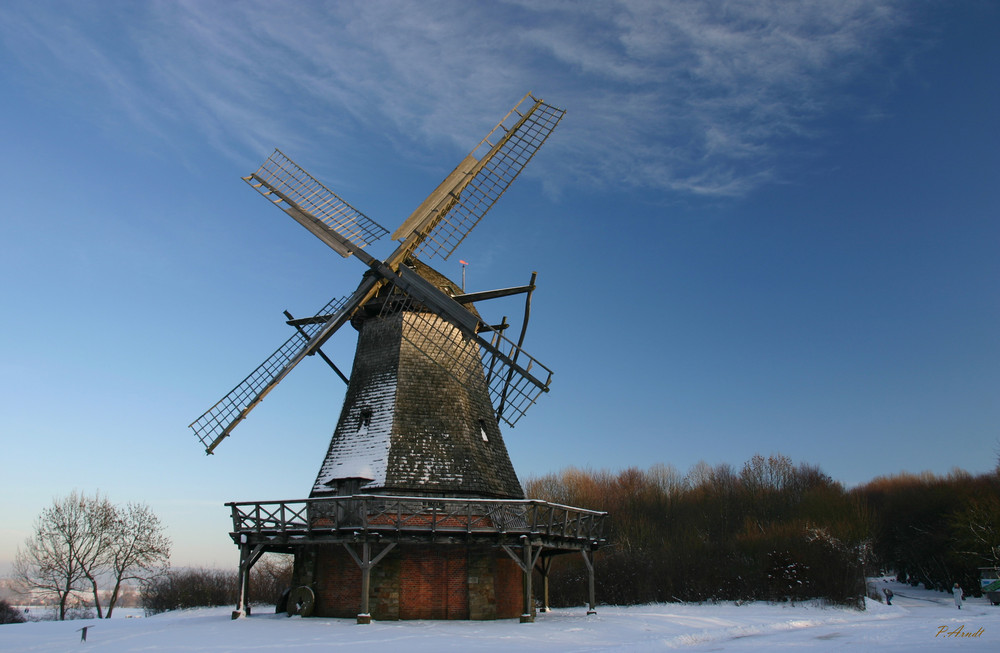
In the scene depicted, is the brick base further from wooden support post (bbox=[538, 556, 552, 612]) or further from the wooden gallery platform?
wooden support post (bbox=[538, 556, 552, 612])

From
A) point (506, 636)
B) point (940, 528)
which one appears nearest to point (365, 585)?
point (506, 636)

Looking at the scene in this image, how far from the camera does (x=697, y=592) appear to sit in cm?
3181

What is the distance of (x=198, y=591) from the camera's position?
3703cm

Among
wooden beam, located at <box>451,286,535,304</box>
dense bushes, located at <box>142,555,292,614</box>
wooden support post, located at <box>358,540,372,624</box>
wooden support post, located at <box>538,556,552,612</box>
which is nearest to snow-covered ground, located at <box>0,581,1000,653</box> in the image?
wooden support post, located at <box>358,540,372,624</box>

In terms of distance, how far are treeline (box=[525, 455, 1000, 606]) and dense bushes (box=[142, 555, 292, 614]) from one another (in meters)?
16.9

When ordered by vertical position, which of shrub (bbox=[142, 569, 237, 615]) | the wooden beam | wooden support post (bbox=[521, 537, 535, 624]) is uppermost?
the wooden beam

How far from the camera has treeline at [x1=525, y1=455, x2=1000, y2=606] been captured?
30.6 metres

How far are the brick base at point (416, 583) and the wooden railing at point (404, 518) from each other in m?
0.76

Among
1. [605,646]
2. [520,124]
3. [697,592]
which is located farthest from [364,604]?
[697,592]

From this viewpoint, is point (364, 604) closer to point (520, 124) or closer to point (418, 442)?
point (418, 442)

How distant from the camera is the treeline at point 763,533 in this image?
3064 cm

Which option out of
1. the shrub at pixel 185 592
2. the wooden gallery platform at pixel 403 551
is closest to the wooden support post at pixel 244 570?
the wooden gallery platform at pixel 403 551

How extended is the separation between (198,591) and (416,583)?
27078 millimetres
